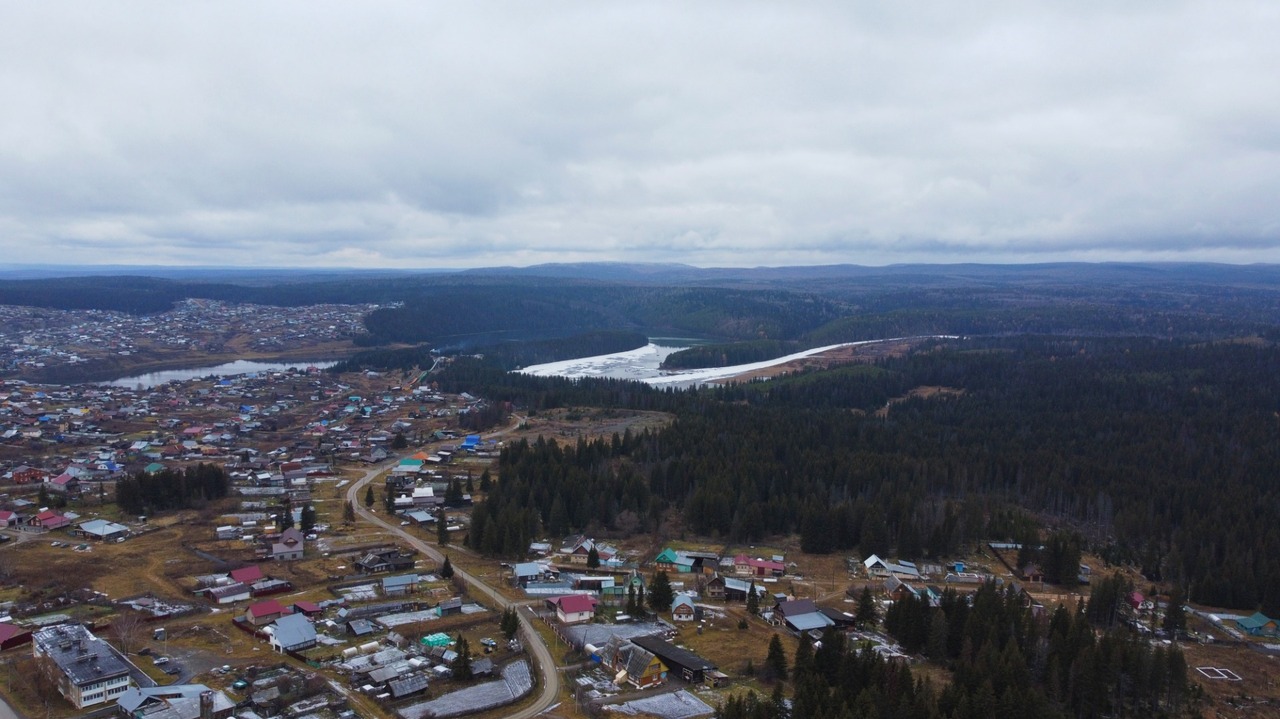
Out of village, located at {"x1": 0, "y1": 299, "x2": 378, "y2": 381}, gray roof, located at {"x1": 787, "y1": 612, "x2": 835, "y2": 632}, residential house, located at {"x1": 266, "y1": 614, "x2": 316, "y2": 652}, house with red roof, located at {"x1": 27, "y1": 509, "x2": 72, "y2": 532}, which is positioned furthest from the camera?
village, located at {"x1": 0, "y1": 299, "x2": 378, "y2": 381}

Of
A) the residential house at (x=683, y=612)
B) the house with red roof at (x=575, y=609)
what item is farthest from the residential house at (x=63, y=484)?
the residential house at (x=683, y=612)

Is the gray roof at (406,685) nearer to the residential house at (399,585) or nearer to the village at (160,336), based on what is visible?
the residential house at (399,585)

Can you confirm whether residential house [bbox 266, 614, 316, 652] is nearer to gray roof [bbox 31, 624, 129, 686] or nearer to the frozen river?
gray roof [bbox 31, 624, 129, 686]

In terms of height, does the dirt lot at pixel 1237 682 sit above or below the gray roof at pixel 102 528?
below

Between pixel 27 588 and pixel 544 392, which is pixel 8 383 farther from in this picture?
pixel 27 588

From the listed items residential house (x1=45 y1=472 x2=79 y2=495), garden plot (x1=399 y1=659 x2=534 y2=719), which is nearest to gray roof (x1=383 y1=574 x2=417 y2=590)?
garden plot (x1=399 y1=659 x2=534 y2=719)

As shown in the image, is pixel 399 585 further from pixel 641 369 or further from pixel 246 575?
pixel 641 369

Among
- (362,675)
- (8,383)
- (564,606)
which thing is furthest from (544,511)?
(8,383)
